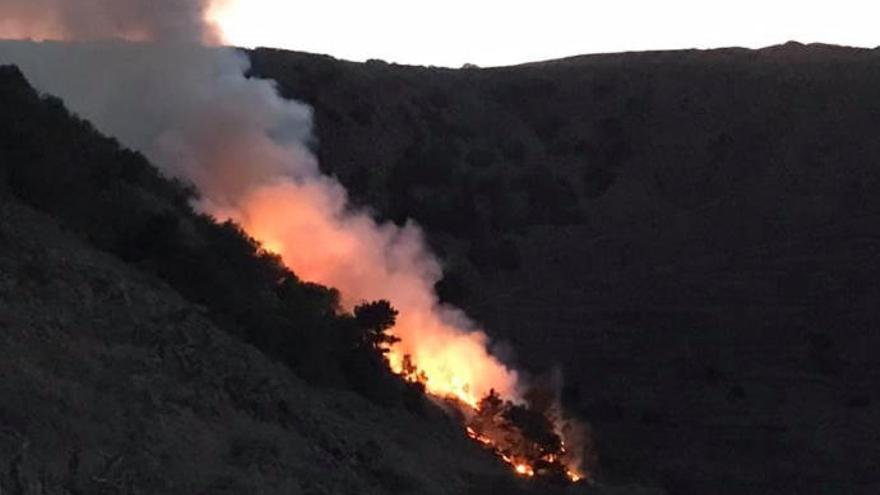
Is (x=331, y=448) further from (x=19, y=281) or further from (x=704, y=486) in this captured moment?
(x=704, y=486)

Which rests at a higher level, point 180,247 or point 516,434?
point 516,434

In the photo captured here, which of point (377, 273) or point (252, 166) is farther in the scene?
point (252, 166)

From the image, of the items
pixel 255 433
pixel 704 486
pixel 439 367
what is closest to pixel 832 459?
pixel 704 486

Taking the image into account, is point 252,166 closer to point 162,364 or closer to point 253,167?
point 253,167

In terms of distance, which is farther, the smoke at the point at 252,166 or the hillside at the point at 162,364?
the smoke at the point at 252,166

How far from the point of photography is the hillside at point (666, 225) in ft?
136

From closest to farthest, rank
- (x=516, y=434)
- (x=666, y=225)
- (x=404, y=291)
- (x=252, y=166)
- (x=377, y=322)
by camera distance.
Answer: (x=516, y=434) < (x=377, y=322) < (x=404, y=291) < (x=252, y=166) < (x=666, y=225)

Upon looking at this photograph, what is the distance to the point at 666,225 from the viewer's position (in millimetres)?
58469

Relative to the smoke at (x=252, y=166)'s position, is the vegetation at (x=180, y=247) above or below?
below

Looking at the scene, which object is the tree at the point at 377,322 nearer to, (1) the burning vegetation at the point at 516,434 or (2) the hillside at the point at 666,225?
(1) the burning vegetation at the point at 516,434

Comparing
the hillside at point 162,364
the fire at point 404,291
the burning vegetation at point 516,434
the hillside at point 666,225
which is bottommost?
the hillside at point 162,364

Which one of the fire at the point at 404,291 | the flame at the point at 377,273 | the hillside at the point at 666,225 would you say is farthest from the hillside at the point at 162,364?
the hillside at the point at 666,225

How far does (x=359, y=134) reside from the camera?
6141cm

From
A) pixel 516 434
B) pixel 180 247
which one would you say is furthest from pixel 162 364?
pixel 516 434
